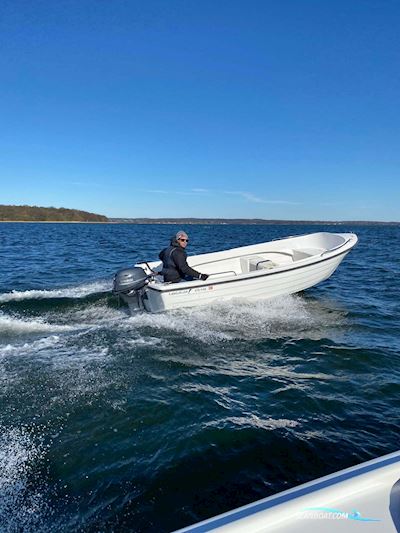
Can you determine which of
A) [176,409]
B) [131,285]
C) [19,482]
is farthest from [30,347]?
[19,482]

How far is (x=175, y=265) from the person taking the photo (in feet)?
28.0

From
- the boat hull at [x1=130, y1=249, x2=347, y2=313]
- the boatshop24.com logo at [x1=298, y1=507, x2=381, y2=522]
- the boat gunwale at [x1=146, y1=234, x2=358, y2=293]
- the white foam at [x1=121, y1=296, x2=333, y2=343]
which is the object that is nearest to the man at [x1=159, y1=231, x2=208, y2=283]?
the boat gunwale at [x1=146, y1=234, x2=358, y2=293]

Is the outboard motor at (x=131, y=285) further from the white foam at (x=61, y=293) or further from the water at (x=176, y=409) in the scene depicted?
the white foam at (x=61, y=293)

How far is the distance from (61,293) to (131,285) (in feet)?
9.51

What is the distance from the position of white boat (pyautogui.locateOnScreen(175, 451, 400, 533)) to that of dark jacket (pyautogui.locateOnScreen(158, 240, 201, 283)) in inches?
250

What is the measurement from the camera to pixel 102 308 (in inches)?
348

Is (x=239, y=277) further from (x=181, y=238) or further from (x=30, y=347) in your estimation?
(x=30, y=347)

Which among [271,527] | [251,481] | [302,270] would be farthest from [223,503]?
[302,270]

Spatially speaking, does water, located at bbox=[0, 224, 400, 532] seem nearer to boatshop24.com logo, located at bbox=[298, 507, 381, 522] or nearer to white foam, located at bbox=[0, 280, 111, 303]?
white foam, located at bbox=[0, 280, 111, 303]

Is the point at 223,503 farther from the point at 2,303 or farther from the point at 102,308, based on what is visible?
the point at 2,303

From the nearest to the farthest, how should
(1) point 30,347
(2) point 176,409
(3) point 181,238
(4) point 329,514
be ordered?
1. (4) point 329,514
2. (2) point 176,409
3. (1) point 30,347
4. (3) point 181,238

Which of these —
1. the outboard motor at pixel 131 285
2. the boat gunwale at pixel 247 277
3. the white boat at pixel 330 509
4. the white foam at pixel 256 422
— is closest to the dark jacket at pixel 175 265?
the boat gunwale at pixel 247 277

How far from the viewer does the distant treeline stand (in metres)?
130

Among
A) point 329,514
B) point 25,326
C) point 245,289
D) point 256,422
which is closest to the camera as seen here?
point 329,514
